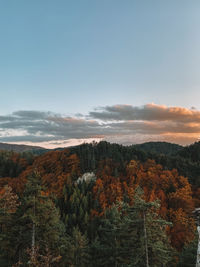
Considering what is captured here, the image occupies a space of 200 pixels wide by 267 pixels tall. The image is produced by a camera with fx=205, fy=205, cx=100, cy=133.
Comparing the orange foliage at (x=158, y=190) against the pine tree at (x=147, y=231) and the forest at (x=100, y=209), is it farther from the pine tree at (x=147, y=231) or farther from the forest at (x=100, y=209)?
the pine tree at (x=147, y=231)

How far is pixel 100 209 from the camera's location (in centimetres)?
8075

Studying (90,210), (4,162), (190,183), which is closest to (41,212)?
(90,210)

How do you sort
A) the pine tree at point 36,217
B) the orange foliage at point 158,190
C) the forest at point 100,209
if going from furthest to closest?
the orange foliage at point 158,190 → the pine tree at point 36,217 → the forest at point 100,209

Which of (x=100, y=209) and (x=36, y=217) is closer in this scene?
(x=36, y=217)

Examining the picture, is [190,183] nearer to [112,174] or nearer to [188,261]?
[112,174]

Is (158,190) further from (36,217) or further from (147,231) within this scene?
(36,217)

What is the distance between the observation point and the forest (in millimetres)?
16734

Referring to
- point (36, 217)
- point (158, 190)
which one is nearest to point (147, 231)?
point (36, 217)

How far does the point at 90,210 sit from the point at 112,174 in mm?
32828

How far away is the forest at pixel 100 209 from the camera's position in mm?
16734

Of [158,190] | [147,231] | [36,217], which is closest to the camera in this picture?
[147,231]

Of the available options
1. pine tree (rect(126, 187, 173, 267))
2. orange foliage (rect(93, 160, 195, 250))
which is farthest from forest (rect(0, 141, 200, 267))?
orange foliage (rect(93, 160, 195, 250))

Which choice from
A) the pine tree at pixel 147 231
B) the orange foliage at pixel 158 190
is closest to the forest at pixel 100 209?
the pine tree at pixel 147 231

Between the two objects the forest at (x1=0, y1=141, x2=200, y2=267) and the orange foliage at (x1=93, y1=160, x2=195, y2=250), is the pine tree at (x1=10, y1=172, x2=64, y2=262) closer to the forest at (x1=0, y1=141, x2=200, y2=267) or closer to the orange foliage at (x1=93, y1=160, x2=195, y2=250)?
the forest at (x1=0, y1=141, x2=200, y2=267)
